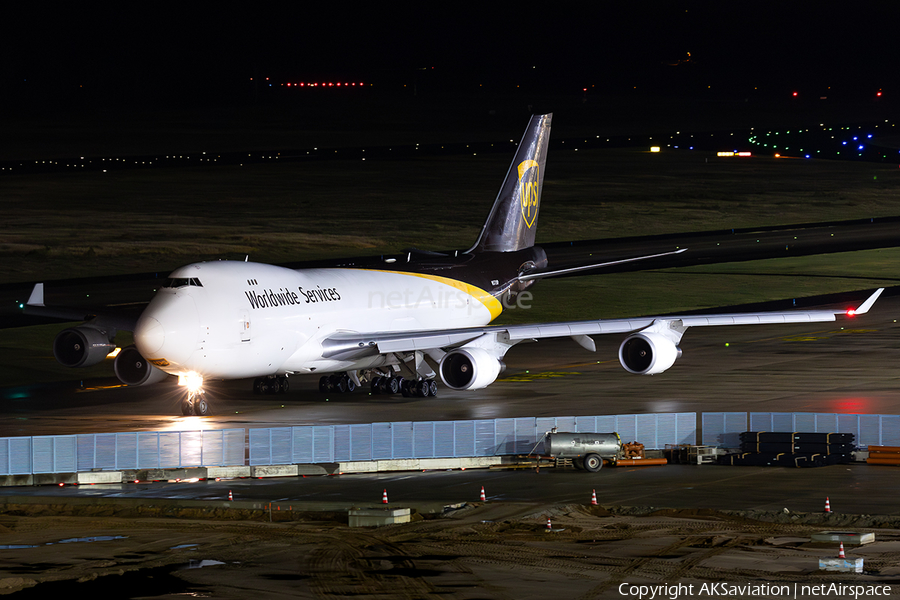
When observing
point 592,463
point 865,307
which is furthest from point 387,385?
point 865,307

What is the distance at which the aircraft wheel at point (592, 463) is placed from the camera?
44250mm

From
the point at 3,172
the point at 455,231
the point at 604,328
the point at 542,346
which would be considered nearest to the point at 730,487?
the point at 604,328

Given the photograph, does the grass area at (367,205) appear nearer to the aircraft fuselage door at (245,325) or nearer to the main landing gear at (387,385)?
the main landing gear at (387,385)

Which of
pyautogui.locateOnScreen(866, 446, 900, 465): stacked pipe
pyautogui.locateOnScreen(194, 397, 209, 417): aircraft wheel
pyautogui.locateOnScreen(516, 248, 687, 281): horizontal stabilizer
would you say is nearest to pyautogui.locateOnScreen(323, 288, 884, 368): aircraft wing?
pyautogui.locateOnScreen(194, 397, 209, 417): aircraft wheel

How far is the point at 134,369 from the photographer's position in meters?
53.1

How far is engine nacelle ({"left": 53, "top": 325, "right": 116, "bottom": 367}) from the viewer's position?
178 feet

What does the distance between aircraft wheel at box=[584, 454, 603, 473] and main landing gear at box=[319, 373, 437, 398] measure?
44.4 ft

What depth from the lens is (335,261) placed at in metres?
102

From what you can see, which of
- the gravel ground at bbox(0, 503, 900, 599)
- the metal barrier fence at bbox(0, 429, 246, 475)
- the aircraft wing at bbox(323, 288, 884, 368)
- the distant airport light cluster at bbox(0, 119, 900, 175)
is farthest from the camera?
the distant airport light cluster at bbox(0, 119, 900, 175)

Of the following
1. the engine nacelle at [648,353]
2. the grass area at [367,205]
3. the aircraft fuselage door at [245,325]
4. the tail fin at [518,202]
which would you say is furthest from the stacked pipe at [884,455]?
the grass area at [367,205]

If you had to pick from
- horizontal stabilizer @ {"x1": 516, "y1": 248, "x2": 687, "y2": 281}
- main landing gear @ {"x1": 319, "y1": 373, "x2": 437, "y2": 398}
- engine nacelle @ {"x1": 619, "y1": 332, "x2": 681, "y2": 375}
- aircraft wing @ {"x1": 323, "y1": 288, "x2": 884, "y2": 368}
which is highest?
horizontal stabilizer @ {"x1": 516, "y1": 248, "x2": 687, "y2": 281}

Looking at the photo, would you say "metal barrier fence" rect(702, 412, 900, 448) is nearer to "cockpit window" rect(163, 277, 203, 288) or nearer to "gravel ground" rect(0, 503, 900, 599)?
"gravel ground" rect(0, 503, 900, 599)

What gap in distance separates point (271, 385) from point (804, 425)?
2367 cm

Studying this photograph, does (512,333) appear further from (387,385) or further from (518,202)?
(518,202)
